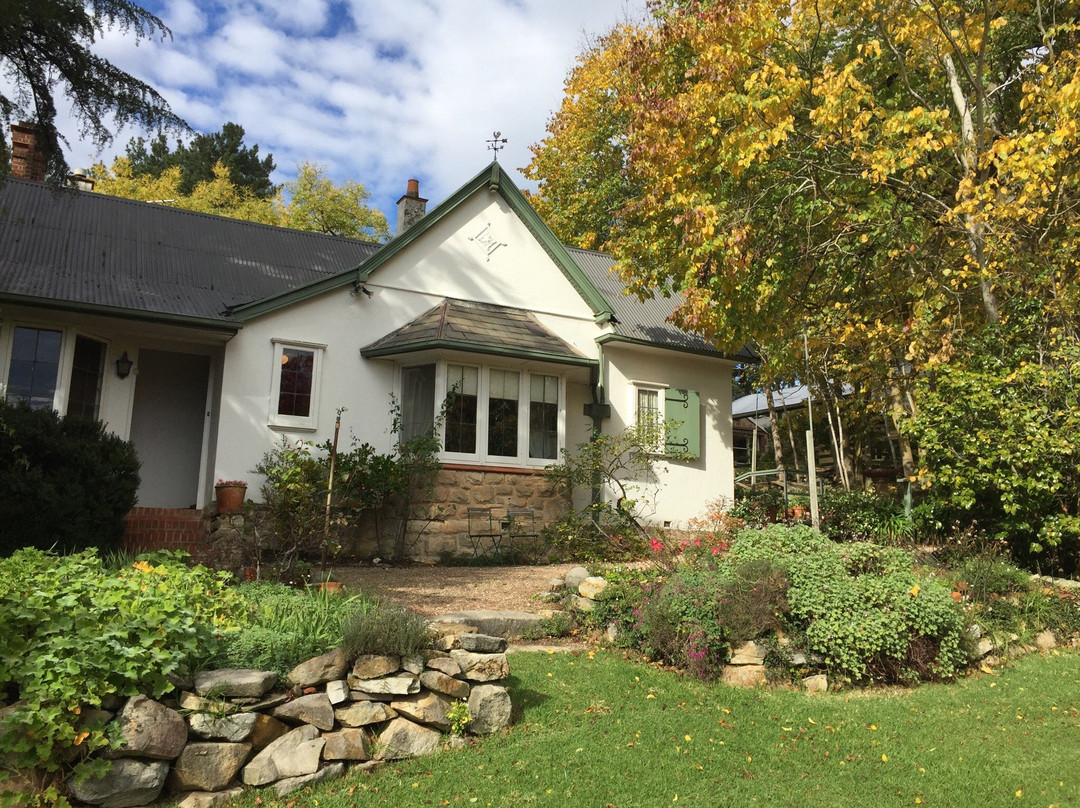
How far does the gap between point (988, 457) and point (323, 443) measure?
8.77m

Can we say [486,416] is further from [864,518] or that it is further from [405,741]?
[405,741]

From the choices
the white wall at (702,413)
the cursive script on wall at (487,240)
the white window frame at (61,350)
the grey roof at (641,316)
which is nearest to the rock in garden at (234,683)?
the white window frame at (61,350)

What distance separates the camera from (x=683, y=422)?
1511 centimetres

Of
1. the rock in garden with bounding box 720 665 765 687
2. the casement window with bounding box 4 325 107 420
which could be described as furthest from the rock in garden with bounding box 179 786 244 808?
the casement window with bounding box 4 325 107 420

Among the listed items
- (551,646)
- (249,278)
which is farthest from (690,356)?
(551,646)

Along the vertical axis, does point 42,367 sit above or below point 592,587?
above

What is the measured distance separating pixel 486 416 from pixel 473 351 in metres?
1.08

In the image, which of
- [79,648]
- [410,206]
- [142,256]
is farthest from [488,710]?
[410,206]

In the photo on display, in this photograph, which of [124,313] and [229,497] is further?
[229,497]

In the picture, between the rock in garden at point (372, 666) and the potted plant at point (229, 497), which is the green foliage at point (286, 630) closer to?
the rock in garden at point (372, 666)

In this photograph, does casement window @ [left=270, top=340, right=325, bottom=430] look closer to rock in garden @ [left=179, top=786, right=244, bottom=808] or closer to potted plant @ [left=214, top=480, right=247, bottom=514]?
potted plant @ [left=214, top=480, right=247, bottom=514]

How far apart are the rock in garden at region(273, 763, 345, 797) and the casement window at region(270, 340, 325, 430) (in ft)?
25.6

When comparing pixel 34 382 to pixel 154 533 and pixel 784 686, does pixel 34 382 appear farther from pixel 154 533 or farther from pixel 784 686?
pixel 784 686

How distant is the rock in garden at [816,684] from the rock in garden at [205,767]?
4.25 metres
